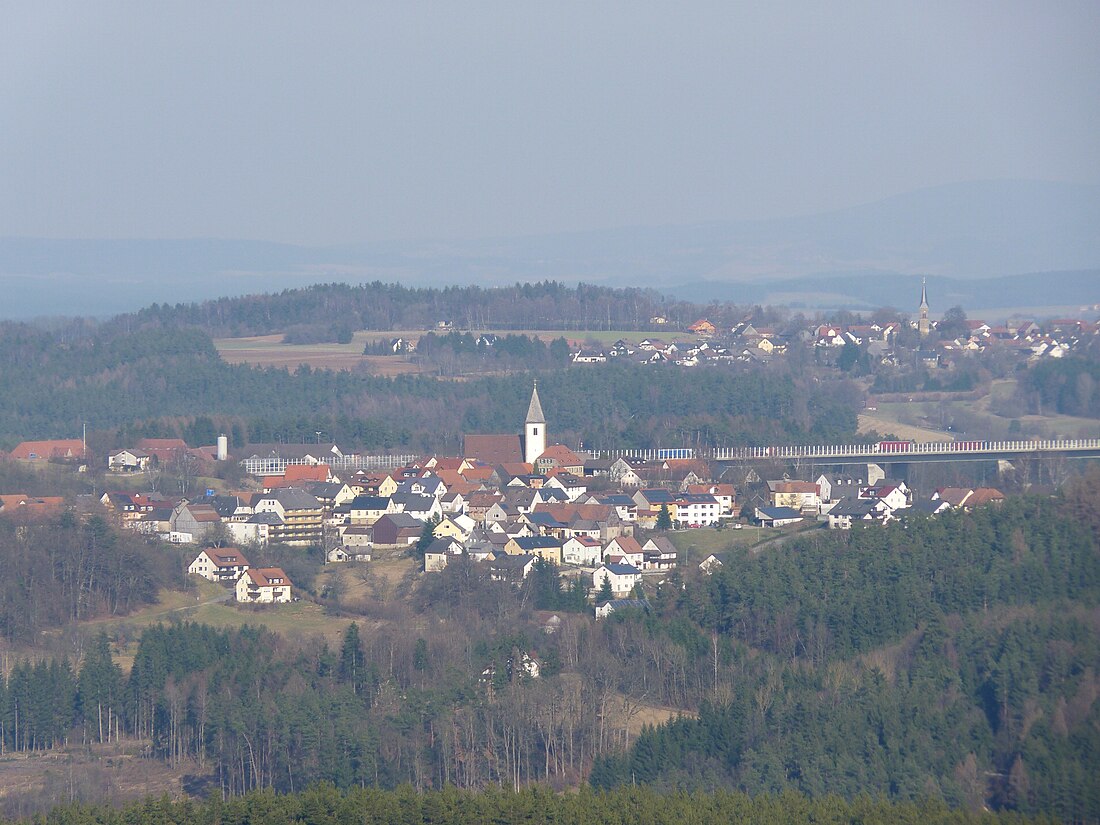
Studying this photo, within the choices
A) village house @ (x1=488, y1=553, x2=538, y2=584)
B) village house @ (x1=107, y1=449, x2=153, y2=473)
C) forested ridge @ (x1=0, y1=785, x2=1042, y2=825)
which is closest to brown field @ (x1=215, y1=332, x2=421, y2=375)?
village house @ (x1=107, y1=449, x2=153, y2=473)

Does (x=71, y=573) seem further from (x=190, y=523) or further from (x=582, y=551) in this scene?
(x=582, y=551)

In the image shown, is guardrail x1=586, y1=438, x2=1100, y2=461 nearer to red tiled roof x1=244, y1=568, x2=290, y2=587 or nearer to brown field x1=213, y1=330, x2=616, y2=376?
red tiled roof x1=244, y1=568, x2=290, y2=587

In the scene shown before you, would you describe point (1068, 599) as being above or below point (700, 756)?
above

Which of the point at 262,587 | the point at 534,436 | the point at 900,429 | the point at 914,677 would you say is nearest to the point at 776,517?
the point at 534,436

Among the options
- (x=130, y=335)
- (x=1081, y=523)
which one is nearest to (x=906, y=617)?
(x=1081, y=523)

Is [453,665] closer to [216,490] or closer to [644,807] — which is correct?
[644,807]
